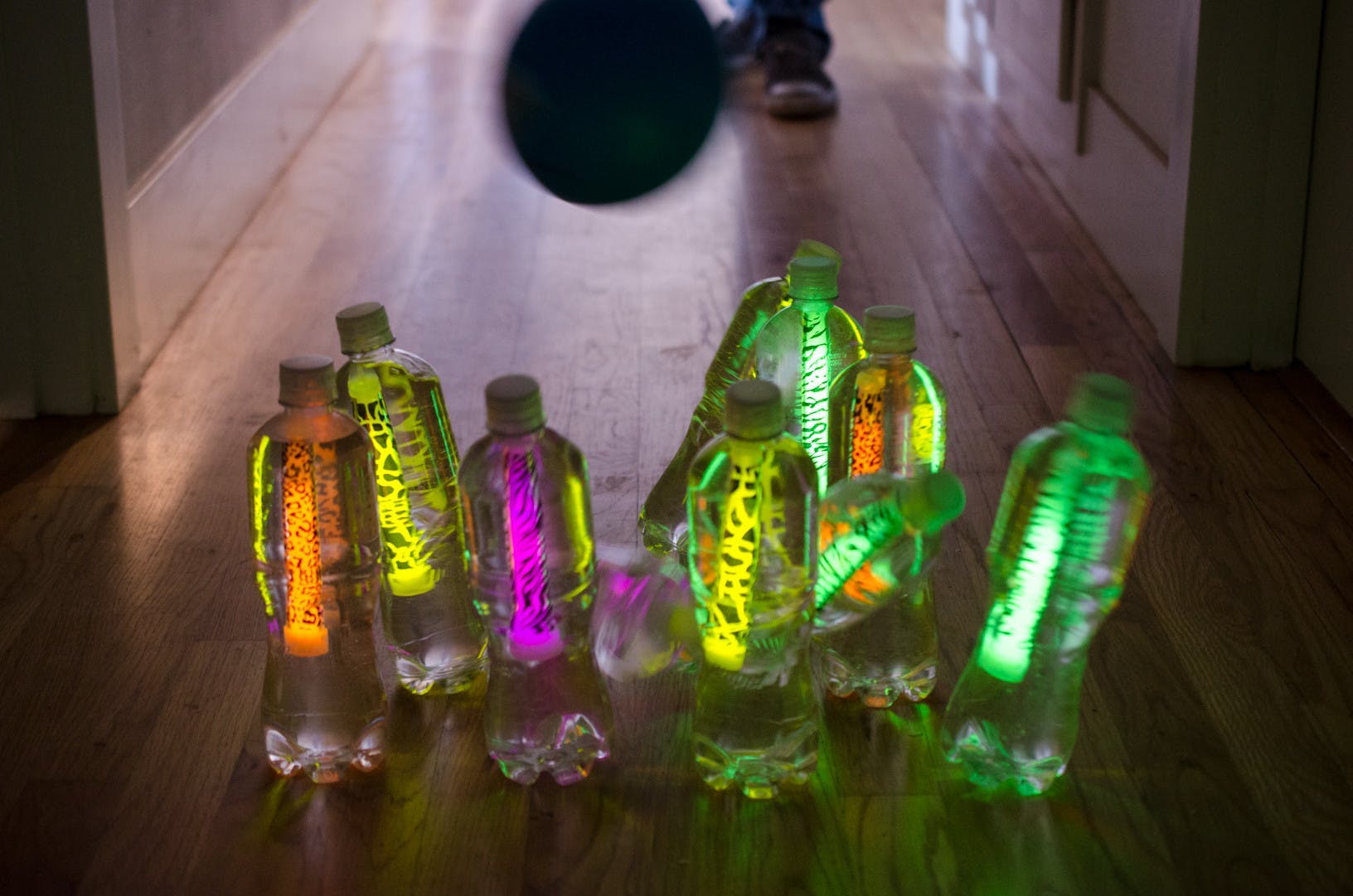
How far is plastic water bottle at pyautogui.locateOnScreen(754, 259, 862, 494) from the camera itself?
130cm

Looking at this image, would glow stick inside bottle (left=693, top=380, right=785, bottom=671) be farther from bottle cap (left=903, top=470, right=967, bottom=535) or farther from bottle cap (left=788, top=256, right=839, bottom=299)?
bottle cap (left=788, top=256, right=839, bottom=299)

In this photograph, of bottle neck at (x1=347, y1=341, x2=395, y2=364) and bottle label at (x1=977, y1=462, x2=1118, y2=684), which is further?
bottle neck at (x1=347, y1=341, x2=395, y2=364)

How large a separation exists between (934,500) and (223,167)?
1.78 metres

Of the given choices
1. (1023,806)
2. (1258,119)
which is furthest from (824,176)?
(1023,806)

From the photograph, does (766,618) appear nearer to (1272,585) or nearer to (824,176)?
(1272,585)

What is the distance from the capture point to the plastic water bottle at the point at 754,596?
3.60 ft

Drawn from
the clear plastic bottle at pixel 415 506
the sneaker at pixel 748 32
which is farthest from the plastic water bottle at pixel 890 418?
the sneaker at pixel 748 32

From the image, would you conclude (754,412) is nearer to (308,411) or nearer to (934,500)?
(934,500)

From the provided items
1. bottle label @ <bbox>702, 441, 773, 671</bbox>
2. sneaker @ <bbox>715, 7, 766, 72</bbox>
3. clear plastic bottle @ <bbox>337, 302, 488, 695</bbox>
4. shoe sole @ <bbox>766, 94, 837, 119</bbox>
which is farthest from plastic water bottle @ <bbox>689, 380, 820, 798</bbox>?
sneaker @ <bbox>715, 7, 766, 72</bbox>

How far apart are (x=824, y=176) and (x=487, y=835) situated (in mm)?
1963

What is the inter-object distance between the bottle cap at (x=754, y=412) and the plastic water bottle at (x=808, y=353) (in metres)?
0.21

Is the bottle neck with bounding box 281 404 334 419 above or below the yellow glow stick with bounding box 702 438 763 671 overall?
above

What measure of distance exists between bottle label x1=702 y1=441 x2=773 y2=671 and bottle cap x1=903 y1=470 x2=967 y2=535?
0.35 feet

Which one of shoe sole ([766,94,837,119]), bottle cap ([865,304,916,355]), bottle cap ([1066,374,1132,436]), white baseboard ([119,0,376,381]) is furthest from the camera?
shoe sole ([766,94,837,119])
